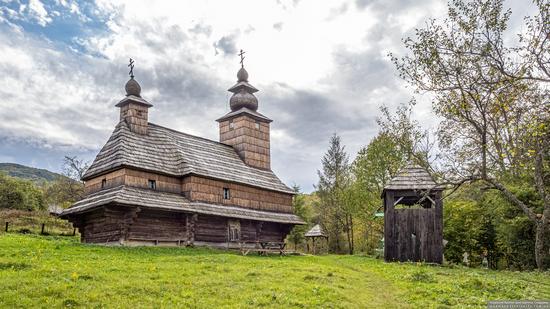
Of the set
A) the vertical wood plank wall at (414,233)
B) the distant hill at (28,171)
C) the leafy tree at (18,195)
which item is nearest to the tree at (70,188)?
the leafy tree at (18,195)

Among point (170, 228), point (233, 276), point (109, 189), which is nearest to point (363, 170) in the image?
point (170, 228)

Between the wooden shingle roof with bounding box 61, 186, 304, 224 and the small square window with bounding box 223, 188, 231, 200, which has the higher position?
the small square window with bounding box 223, 188, 231, 200

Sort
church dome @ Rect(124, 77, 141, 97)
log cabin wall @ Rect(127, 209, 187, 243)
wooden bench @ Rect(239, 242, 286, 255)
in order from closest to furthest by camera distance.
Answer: log cabin wall @ Rect(127, 209, 187, 243) < wooden bench @ Rect(239, 242, 286, 255) < church dome @ Rect(124, 77, 141, 97)

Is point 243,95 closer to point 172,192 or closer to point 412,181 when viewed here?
point 172,192

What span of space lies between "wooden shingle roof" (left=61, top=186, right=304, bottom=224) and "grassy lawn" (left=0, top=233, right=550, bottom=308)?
5293mm

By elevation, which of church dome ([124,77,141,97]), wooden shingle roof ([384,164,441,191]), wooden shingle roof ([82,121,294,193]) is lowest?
wooden shingle roof ([384,164,441,191])

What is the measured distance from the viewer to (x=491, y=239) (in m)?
34.2

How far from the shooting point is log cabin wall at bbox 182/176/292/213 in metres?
28.0

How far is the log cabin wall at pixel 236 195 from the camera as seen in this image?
28.0m

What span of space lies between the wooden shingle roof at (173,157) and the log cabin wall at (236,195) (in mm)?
410

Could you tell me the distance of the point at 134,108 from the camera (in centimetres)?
2947

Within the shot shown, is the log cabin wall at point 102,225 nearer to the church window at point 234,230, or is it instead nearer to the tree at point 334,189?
the church window at point 234,230

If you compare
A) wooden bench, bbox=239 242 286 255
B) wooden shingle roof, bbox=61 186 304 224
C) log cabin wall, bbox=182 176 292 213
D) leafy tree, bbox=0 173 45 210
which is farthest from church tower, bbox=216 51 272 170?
leafy tree, bbox=0 173 45 210

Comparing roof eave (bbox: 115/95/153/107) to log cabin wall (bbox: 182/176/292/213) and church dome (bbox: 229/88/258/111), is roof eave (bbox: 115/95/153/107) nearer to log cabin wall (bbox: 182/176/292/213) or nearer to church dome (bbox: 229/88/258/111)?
log cabin wall (bbox: 182/176/292/213)
